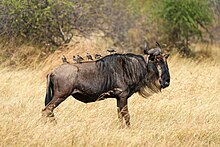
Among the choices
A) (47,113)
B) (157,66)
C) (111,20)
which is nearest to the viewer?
(47,113)

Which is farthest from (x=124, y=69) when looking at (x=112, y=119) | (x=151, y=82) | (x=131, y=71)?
(x=112, y=119)

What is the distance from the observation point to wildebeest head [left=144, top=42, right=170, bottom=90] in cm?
779

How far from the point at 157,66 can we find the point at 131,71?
0.43 m

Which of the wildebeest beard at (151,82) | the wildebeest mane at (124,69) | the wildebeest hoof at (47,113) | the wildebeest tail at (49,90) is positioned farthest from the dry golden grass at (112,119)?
the wildebeest mane at (124,69)

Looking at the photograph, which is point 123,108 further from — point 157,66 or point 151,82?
point 157,66

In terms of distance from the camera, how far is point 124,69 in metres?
7.70

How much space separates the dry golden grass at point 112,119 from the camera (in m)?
6.36

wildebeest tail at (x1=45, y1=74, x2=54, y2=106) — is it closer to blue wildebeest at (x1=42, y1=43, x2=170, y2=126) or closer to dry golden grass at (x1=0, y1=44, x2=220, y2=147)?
blue wildebeest at (x1=42, y1=43, x2=170, y2=126)

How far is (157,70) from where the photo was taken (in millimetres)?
7891

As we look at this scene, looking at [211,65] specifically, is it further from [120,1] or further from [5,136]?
[5,136]

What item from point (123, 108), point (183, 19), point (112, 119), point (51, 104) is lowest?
point (183, 19)

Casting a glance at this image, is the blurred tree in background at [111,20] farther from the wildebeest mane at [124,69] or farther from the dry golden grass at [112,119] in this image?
the wildebeest mane at [124,69]

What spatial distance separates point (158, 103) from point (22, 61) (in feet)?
22.8

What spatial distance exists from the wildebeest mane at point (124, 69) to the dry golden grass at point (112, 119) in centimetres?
60
